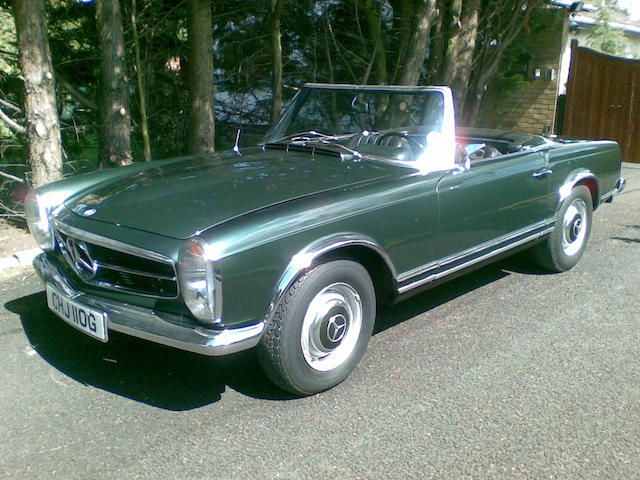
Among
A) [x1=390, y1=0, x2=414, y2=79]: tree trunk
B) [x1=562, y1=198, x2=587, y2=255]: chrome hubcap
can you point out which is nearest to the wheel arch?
[x1=562, y1=198, x2=587, y2=255]: chrome hubcap

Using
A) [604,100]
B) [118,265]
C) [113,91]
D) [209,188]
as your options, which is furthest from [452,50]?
[118,265]

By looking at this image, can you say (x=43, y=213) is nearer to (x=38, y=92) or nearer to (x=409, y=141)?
(x=409, y=141)

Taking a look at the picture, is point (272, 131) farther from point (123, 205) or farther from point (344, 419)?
point (344, 419)

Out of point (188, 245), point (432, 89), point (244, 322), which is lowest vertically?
point (244, 322)

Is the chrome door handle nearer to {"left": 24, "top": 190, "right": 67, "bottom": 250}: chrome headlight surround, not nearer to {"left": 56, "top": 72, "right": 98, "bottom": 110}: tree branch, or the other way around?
{"left": 24, "top": 190, "right": 67, "bottom": 250}: chrome headlight surround

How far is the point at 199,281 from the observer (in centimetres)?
294

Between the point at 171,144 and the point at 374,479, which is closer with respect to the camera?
the point at 374,479

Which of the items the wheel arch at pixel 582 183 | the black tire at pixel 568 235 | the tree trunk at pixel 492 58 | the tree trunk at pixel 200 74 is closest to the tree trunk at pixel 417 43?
the tree trunk at pixel 200 74

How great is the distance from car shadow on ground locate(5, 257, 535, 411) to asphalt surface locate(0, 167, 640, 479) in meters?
0.01

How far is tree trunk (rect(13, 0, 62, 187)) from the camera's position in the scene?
5.91m

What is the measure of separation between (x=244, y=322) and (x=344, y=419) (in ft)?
2.23

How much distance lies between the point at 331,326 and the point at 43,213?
182 centimetres

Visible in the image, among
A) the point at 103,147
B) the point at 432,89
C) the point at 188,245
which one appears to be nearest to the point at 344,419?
the point at 188,245

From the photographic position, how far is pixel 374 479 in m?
2.73
